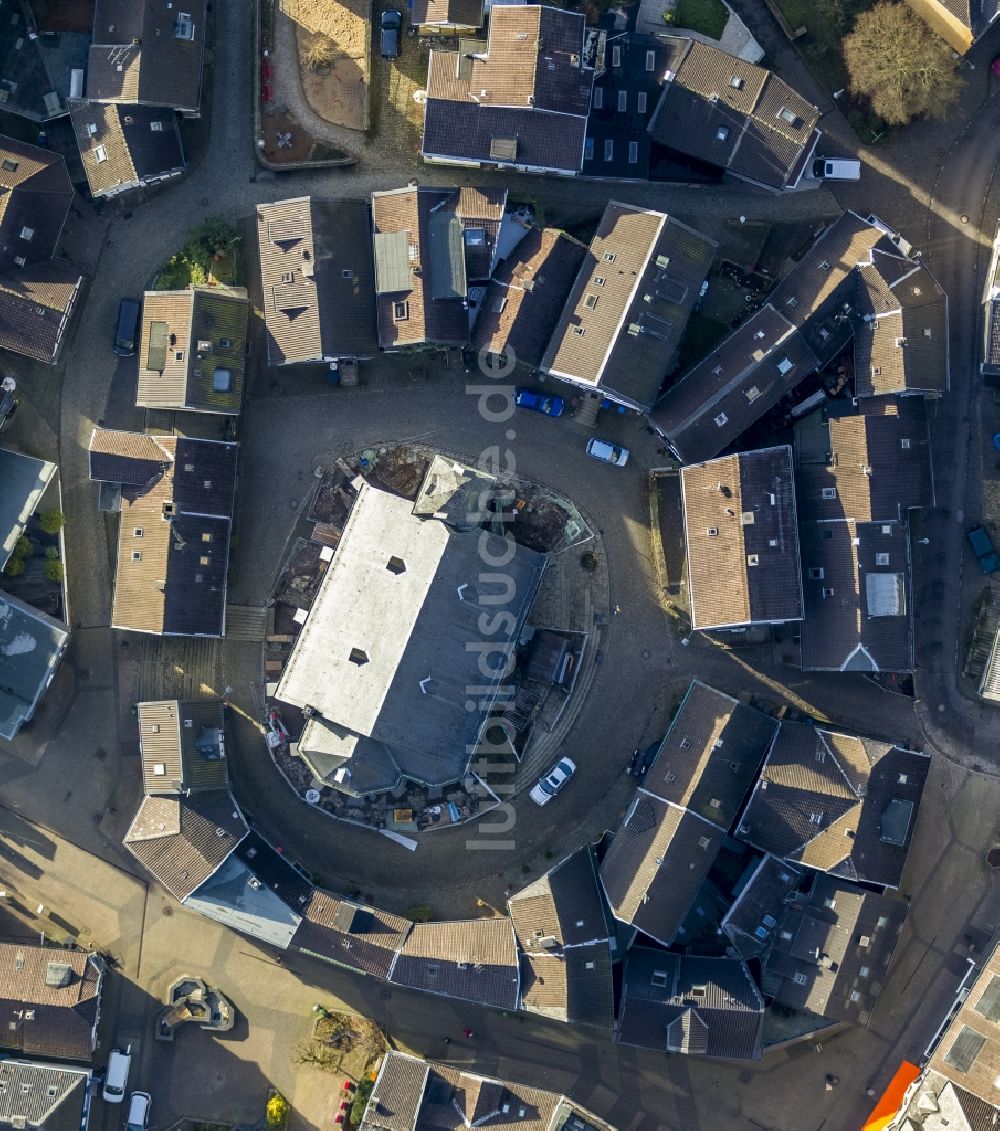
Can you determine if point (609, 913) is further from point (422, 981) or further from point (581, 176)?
point (581, 176)

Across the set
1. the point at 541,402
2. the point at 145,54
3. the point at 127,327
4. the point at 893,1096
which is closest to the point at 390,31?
the point at 145,54

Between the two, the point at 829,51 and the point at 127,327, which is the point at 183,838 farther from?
the point at 829,51

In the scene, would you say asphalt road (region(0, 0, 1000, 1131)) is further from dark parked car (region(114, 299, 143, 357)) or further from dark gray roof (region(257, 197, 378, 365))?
dark gray roof (region(257, 197, 378, 365))

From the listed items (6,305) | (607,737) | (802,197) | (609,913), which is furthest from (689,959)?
(6,305)

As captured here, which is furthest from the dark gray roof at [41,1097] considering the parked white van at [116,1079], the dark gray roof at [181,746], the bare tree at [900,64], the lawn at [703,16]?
the bare tree at [900,64]

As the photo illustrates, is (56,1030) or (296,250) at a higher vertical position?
(296,250)

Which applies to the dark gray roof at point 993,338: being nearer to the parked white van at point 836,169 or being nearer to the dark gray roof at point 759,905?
the parked white van at point 836,169

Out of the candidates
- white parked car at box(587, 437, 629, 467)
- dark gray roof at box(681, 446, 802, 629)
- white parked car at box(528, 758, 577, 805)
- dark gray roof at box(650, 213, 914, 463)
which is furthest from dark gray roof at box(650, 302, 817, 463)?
white parked car at box(528, 758, 577, 805)
